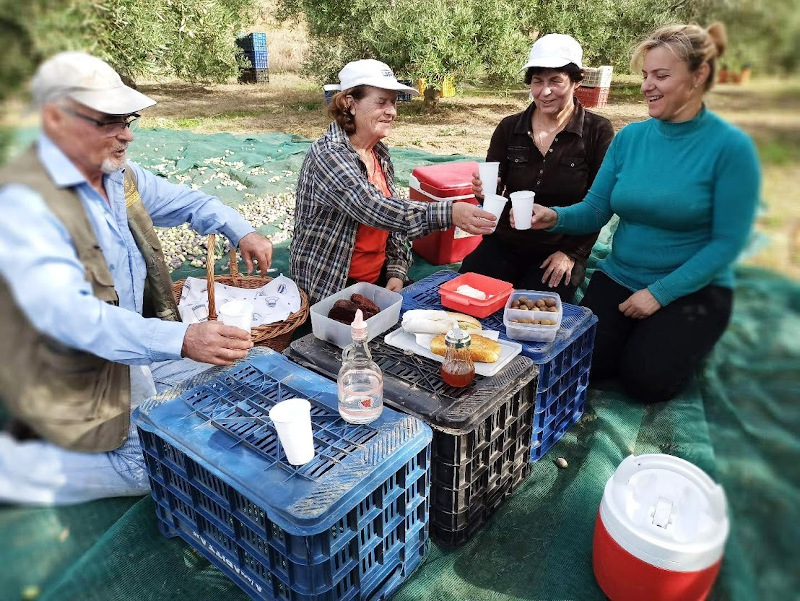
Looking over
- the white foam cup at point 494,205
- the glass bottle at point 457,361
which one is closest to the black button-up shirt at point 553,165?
the white foam cup at point 494,205

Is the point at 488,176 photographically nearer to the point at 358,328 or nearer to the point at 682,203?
the point at 358,328

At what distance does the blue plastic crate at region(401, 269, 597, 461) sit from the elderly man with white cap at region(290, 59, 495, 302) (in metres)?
0.36

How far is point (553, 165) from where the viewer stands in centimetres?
325

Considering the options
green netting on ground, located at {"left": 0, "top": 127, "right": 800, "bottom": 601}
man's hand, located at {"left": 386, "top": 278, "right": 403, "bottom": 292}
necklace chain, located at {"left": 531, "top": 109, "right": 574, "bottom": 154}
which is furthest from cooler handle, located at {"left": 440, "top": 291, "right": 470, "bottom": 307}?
necklace chain, located at {"left": 531, "top": 109, "right": 574, "bottom": 154}

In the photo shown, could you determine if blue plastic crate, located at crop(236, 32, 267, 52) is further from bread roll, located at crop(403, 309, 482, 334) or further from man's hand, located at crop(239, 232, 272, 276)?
bread roll, located at crop(403, 309, 482, 334)

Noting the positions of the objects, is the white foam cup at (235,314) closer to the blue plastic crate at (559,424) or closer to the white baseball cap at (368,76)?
the blue plastic crate at (559,424)

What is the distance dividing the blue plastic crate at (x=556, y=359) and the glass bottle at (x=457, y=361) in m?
0.37

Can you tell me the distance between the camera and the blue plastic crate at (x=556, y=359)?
219 cm

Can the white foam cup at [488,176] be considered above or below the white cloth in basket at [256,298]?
above

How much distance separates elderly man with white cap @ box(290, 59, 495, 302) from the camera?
→ 274cm

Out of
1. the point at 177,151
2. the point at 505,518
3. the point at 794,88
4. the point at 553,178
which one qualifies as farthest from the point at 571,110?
the point at 177,151

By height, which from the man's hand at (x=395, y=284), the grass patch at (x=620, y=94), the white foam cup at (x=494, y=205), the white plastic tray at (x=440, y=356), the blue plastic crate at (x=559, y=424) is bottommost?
the blue plastic crate at (x=559, y=424)

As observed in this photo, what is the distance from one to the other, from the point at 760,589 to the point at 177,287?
Result: 2915mm

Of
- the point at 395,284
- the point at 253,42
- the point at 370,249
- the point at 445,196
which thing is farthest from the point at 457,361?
the point at 253,42
